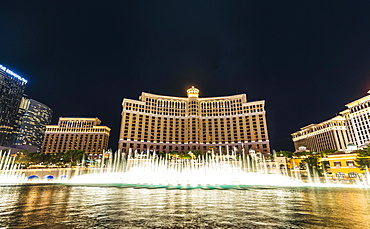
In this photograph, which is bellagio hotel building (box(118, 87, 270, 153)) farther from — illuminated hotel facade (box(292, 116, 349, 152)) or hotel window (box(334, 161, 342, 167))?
hotel window (box(334, 161, 342, 167))

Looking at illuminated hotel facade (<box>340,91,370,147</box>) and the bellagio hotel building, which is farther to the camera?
the bellagio hotel building

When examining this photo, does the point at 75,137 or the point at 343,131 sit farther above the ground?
the point at 343,131

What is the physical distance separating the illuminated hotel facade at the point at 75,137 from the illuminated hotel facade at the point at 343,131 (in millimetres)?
179681

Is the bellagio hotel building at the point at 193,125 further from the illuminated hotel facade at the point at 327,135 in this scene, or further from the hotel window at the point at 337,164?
the hotel window at the point at 337,164

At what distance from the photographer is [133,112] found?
4911 inches

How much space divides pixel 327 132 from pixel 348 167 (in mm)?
106835

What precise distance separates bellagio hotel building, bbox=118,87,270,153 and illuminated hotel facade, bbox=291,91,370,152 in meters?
49.5

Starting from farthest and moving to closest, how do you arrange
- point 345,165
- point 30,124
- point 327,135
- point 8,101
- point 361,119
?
1. point 30,124
2. point 327,135
3. point 8,101
4. point 361,119
5. point 345,165

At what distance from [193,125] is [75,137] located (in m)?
107

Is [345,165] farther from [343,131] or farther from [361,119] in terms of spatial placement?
[343,131]

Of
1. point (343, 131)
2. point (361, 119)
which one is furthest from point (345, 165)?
point (343, 131)

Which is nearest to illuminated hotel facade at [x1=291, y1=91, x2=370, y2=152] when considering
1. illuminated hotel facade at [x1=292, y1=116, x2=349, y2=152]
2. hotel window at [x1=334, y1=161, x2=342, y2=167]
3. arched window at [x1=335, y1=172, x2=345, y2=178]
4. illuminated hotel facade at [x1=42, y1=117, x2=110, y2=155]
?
illuminated hotel facade at [x1=292, y1=116, x2=349, y2=152]

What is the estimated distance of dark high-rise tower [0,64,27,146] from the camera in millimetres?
130250

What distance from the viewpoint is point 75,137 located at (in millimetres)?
159375
